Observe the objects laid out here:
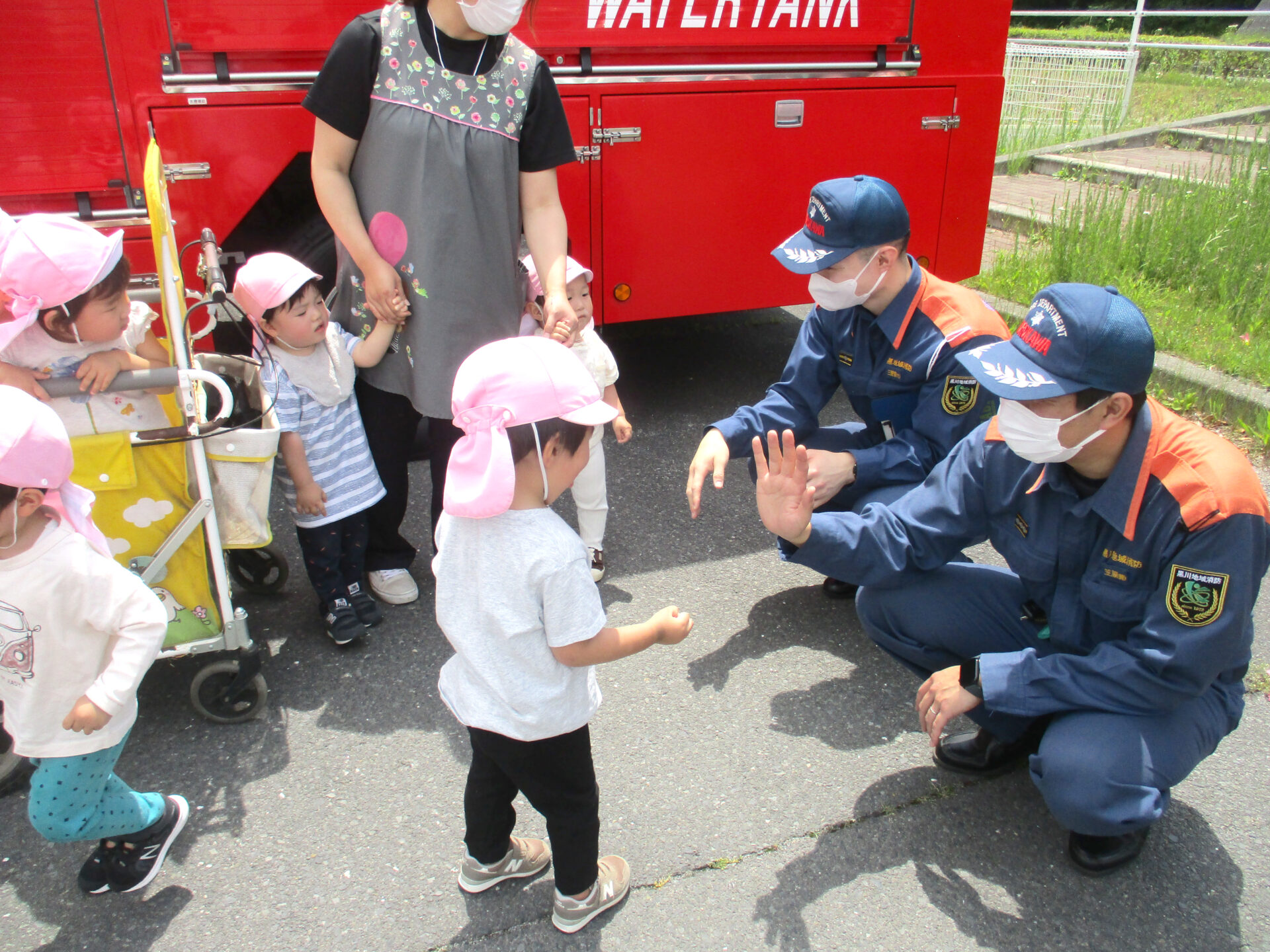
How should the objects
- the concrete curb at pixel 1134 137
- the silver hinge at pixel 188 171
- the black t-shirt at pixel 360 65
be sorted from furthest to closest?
the concrete curb at pixel 1134 137 < the silver hinge at pixel 188 171 < the black t-shirt at pixel 360 65

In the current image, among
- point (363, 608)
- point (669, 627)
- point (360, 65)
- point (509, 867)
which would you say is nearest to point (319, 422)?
point (363, 608)

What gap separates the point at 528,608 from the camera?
1737 mm

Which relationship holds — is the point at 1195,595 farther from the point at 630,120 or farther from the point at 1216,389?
the point at 1216,389

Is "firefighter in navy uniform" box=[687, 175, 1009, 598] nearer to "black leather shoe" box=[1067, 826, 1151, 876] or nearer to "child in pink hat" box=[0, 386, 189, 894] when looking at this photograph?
"black leather shoe" box=[1067, 826, 1151, 876]

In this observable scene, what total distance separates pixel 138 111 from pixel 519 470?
2412mm

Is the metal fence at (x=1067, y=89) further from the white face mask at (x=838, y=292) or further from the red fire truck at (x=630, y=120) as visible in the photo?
the white face mask at (x=838, y=292)

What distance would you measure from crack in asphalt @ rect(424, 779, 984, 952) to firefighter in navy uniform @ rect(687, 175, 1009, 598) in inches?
35.9

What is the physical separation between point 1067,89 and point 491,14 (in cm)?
1083

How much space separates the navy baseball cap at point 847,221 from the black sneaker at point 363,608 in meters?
1.65

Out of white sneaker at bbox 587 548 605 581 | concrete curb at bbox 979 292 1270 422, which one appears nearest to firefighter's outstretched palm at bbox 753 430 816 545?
white sneaker at bbox 587 548 605 581

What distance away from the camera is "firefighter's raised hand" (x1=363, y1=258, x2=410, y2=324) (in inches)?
108

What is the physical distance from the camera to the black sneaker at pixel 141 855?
2152mm

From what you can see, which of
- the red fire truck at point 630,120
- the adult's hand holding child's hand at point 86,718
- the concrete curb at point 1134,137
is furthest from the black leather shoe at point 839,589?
the concrete curb at point 1134,137

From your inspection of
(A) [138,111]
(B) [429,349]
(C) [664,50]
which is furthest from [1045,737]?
(A) [138,111]
